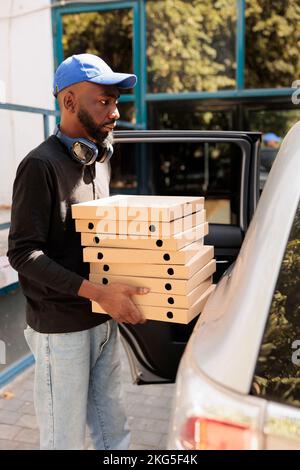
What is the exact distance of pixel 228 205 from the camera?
20.8 ft

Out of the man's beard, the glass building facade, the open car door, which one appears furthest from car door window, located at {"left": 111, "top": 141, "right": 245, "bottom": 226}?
the man's beard

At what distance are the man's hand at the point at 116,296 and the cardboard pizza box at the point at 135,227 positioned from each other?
213mm

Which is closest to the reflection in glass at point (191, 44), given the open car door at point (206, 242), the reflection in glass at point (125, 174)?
the reflection in glass at point (125, 174)

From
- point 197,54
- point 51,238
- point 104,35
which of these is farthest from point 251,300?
point 104,35

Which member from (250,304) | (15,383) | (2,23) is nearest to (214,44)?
(2,23)

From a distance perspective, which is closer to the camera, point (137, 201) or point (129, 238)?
point (129, 238)

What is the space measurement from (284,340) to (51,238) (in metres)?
1.06

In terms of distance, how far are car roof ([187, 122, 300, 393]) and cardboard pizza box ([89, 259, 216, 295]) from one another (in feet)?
1.02

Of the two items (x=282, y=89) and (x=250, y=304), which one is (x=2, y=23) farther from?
(x=250, y=304)

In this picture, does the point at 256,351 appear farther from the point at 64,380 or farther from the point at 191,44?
the point at 191,44

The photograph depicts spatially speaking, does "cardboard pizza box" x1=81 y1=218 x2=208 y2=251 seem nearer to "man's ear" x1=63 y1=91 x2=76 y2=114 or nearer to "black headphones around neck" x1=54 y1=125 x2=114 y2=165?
"black headphones around neck" x1=54 y1=125 x2=114 y2=165

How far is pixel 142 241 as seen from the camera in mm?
1963

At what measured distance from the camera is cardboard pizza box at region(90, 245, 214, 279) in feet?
6.41
